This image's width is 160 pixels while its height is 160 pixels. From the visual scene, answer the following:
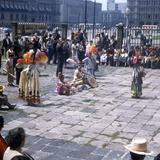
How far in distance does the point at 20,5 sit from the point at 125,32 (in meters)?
69.1

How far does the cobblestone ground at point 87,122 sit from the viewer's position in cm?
882

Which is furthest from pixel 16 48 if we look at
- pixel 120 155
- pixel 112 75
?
pixel 120 155

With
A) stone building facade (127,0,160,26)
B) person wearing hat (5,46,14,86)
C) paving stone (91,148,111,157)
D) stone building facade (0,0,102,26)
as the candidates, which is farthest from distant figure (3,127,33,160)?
stone building facade (127,0,160,26)

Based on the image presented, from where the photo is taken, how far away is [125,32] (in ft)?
91.7

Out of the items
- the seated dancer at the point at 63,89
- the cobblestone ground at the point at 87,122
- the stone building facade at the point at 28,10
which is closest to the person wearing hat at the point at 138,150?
the cobblestone ground at the point at 87,122

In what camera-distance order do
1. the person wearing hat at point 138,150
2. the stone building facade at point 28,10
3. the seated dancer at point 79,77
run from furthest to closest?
1. the stone building facade at point 28,10
2. the seated dancer at point 79,77
3. the person wearing hat at point 138,150

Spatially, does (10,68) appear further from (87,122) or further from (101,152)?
(101,152)

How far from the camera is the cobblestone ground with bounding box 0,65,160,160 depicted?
28.9 feet

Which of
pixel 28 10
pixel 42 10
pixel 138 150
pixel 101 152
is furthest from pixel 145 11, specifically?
pixel 138 150

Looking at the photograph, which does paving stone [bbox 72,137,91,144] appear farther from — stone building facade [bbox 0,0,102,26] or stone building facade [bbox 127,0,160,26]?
stone building facade [bbox 127,0,160,26]

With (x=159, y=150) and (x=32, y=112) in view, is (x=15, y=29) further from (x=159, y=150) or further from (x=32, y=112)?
(x=159, y=150)

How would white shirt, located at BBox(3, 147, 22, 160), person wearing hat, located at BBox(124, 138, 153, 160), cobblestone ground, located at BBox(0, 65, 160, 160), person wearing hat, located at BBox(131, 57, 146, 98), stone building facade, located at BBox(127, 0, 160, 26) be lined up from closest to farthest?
white shirt, located at BBox(3, 147, 22, 160) → person wearing hat, located at BBox(124, 138, 153, 160) → cobblestone ground, located at BBox(0, 65, 160, 160) → person wearing hat, located at BBox(131, 57, 146, 98) → stone building facade, located at BBox(127, 0, 160, 26)

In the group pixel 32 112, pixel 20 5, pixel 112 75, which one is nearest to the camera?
pixel 32 112

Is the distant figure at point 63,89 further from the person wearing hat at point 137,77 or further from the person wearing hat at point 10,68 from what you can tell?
the person wearing hat at point 10,68
